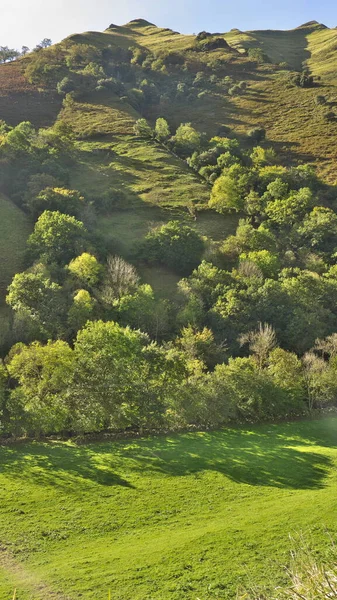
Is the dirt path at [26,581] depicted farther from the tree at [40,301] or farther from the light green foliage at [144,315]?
the light green foliage at [144,315]

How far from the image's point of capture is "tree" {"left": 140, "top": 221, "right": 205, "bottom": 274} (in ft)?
209

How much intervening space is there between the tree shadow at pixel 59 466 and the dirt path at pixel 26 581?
18.2 ft

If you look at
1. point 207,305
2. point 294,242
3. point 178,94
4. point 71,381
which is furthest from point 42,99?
point 71,381

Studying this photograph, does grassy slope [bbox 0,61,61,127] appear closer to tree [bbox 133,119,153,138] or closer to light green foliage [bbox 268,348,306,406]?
tree [bbox 133,119,153,138]

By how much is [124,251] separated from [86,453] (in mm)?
41653

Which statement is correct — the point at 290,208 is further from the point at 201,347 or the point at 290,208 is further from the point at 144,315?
the point at 201,347

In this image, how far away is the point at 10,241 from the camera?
61750mm

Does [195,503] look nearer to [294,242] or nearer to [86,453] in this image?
[86,453]

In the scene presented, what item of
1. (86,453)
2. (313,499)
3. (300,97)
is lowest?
(86,453)

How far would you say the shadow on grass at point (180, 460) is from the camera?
24.5 meters

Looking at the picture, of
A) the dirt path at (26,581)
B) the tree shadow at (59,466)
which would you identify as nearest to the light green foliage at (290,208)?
the tree shadow at (59,466)

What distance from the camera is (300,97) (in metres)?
127

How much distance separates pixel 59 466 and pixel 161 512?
7951 millimetres

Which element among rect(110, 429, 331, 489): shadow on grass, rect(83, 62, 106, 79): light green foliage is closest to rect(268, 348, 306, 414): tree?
rect(110, 429, 331, 489): shadow on grass
